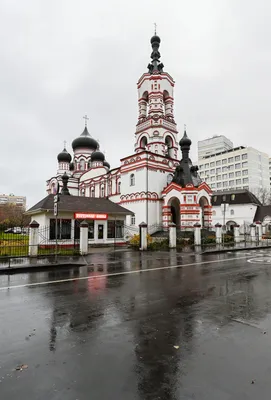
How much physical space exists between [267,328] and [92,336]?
332 centimetres

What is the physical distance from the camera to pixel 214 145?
10800 cm

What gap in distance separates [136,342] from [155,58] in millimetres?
39508

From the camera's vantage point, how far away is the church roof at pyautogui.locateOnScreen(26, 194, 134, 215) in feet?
70.1

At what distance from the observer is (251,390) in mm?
2883

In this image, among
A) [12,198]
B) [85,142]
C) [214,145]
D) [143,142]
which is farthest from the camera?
[12,198]

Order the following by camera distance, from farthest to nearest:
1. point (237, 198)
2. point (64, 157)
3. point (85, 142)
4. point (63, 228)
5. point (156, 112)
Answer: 1. point (64, 157)
2. point (85, 142)
3. point (237, 198)
4. point (156, 112)
5. point (63, 228)

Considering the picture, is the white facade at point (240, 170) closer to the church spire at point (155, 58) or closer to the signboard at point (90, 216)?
the church spire at point (155, 58)

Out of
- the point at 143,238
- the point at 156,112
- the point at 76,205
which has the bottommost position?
the point at 143,238

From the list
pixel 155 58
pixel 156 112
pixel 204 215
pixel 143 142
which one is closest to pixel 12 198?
pixel 143 142

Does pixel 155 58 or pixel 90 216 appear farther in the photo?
pixel 155 58

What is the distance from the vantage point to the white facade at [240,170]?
80.9m

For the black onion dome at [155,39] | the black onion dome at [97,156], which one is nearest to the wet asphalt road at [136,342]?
the black onion dome at [97,156]

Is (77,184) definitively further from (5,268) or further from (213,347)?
(213,347)

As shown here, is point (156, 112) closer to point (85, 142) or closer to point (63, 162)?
point (85, 142)
